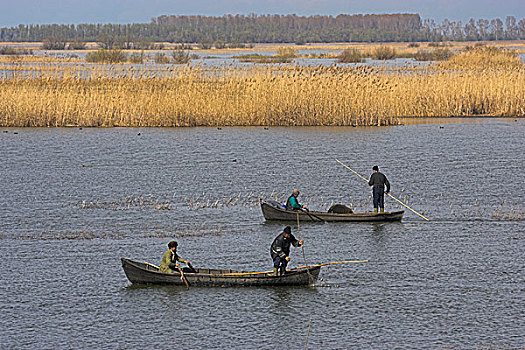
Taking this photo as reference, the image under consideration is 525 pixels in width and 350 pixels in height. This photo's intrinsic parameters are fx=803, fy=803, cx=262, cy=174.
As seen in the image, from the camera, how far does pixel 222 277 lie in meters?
14.6

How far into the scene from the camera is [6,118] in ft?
120

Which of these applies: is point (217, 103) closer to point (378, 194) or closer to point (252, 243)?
point (378, 194)

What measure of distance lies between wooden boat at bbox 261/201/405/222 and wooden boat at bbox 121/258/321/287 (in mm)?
4468

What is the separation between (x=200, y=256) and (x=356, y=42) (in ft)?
497

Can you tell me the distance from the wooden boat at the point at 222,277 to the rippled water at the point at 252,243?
19cm

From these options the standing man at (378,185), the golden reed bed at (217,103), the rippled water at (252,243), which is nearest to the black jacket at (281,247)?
the rippled water at (252,243)

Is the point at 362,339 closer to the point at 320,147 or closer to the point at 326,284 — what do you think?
the point at 326,284

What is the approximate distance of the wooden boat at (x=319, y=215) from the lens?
19219 mm

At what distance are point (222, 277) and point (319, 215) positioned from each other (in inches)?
205

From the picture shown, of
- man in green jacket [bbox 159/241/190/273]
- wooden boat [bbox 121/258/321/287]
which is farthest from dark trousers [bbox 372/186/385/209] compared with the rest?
man in green jacket [bbox 159/241/190/273]

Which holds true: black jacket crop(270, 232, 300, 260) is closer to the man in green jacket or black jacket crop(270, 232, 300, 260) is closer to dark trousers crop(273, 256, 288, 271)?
dark trousers crop(273, 256, 288, 271)

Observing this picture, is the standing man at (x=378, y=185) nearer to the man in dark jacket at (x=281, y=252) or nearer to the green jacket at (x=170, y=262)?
the man in dark jacket at (x=281, y=252)

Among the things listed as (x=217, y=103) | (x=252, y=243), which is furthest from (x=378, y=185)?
(x=217, y=103)

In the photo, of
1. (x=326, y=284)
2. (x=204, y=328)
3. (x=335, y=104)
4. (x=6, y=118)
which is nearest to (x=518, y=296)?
(x=326, y=284)
